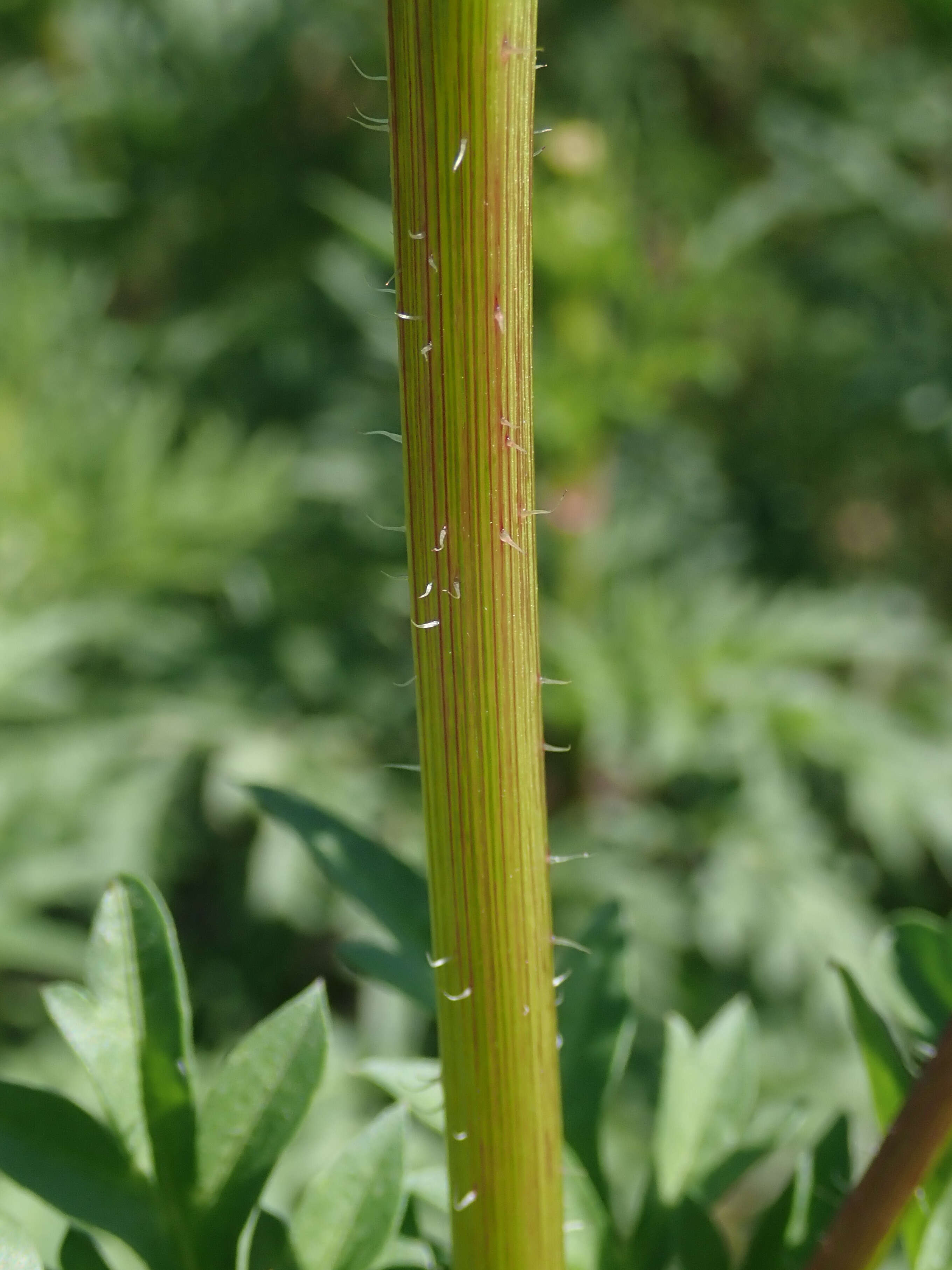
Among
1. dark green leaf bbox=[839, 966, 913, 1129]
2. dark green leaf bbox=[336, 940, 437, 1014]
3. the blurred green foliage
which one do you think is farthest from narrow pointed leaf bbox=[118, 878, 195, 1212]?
the blurred green foliage

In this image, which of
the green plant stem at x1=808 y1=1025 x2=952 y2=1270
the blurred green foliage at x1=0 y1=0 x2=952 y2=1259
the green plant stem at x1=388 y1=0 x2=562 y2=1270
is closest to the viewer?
the green plant stem at x1=388 y1=0 x2=562 y2=1270

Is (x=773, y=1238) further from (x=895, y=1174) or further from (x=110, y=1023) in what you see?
(x=110, y=1023)

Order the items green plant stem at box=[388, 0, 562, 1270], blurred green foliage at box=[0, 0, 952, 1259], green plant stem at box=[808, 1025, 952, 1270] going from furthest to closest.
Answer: blurred green foliage at box=[0, 0, 952, 1259], green plant stem at box=[808, 1025, 952, 1270], green plant stem at box=[388, 0, 562, 1270]

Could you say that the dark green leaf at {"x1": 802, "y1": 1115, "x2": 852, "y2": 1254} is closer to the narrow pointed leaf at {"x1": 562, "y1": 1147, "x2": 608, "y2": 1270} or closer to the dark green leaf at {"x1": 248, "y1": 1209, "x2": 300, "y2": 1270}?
the narrow pointed leaf at {"x1": 562, "y1": 1147, "x2": 608, "y2": 1270}

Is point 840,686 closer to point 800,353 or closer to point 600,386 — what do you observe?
point 800,353

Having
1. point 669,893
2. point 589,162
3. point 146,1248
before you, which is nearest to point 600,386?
point 589,162

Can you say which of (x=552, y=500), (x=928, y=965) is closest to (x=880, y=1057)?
(x=928, y=965)
